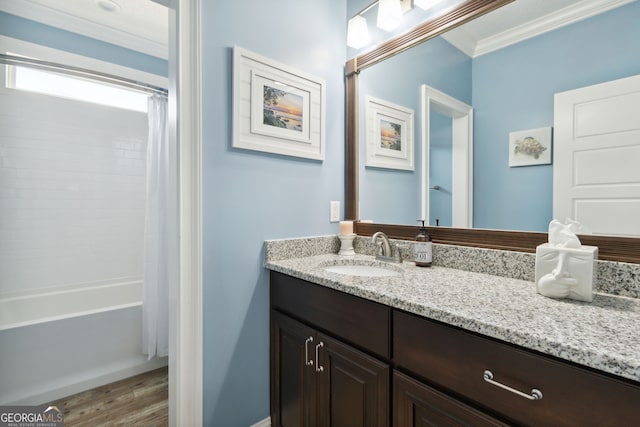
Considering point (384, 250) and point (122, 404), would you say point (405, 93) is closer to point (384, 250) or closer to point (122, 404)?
point (384, 250)

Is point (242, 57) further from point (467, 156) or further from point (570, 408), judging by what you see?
point (570, 408)

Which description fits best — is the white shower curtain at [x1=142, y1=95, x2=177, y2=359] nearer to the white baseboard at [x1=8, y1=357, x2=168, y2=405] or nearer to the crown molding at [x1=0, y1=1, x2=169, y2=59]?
the white baseboard at [x1=8, y1=357, x2=168, y2=405]

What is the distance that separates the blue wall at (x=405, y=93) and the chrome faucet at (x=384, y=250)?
14cm

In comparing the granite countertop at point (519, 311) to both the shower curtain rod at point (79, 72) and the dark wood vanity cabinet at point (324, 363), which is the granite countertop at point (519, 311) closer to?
the dark wood vanity cabinet at point (324, 363)

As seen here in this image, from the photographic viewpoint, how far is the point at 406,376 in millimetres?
863

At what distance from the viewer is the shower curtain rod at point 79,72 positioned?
75.7 inches

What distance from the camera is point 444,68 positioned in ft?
4.53

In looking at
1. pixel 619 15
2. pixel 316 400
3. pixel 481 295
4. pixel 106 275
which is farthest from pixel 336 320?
pixel 106 275

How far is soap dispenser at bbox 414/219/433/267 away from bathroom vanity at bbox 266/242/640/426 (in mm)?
52

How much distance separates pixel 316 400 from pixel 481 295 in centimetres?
76

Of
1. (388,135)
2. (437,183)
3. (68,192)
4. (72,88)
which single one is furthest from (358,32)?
(68,192)

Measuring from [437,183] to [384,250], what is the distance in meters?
0.42

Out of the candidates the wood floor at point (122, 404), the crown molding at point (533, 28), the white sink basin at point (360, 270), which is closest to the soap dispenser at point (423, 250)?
the white sink basin at point (360, 270)

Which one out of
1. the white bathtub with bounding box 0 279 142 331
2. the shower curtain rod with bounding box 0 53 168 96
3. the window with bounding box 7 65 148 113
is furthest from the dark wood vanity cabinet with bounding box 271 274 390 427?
the window with bounding box 7 65 148 113
